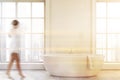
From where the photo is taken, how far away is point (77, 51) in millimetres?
7848

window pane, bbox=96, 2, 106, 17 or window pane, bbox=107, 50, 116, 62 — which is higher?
window pane, bbox=96, 2, 106, 17

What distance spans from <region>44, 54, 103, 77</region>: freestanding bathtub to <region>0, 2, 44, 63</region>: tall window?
1455mm

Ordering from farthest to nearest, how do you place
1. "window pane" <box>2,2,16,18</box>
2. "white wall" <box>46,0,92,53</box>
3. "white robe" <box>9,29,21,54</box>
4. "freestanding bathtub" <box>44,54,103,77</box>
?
"window pane" <box>2,2,16,18</box> → "white wall" <box>46,0,92,53</box> → "freestanding bathtub" <box>44,54,103,77</box> → "white robe" <box>9,29,21,54</box>

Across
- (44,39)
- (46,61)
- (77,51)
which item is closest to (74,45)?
(77,51)

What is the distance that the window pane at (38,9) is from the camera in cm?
805

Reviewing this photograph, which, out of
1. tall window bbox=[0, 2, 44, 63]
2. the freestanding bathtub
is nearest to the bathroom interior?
tall window bbox=[0, 2, 44, 63]

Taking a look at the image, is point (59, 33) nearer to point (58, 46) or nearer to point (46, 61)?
point (58, 46)

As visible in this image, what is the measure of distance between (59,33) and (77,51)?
0.73 m

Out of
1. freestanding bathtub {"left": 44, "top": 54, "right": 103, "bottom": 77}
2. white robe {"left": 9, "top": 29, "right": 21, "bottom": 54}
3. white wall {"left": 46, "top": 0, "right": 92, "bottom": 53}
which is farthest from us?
white wall {"left": 46, "top": 0, "right": 92, "bottom": 53}

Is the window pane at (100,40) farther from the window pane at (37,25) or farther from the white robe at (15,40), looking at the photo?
the white robe at (15,40)

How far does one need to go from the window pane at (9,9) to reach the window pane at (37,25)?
2.10ft

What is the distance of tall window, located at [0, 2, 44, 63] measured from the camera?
8.00 m

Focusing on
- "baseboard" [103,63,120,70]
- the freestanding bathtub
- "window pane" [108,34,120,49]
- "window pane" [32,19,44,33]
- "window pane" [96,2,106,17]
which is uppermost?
"window pane" [96,2,106,17]

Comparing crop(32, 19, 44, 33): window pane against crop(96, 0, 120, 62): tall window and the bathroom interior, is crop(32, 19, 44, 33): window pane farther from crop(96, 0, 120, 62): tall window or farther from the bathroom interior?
crop(96, 0, 120, 62): tall window
